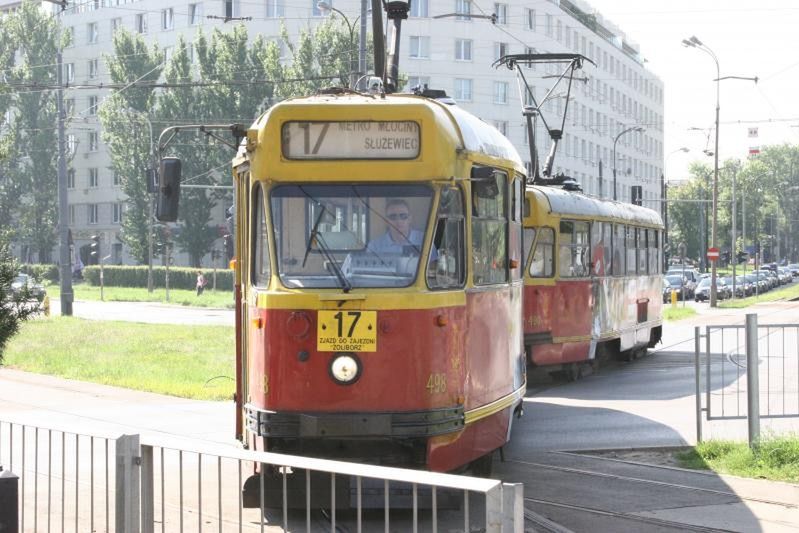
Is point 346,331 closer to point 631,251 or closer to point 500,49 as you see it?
point 631,251

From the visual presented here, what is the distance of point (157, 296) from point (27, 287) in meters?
53.5

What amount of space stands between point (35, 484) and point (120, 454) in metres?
1.61

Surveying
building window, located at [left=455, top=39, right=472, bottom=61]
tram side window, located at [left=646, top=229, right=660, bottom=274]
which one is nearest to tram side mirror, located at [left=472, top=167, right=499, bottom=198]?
tram side window, located at [left=646, top=229, right=660, bottom=274]

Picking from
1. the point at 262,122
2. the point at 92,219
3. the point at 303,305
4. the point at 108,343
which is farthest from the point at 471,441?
the point at 92,219

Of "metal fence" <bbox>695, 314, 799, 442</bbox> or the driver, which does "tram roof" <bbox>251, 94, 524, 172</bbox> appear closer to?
the driver

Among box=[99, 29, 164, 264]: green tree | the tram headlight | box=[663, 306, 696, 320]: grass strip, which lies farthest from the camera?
box=[99, 29, 164, 264]: green tree

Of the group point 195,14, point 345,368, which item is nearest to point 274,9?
point 195,14

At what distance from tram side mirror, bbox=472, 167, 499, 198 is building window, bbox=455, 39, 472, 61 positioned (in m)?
68.0

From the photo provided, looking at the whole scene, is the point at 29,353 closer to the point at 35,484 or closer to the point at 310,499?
the point at 35,484

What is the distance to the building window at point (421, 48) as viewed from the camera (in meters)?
75.8

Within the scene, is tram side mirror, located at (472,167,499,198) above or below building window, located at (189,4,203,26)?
below

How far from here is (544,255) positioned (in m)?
18.8

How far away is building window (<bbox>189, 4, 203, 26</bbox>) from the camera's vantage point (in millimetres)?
75188

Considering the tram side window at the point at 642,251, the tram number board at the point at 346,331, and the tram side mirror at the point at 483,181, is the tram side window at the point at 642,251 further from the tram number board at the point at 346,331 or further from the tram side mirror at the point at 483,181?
the tram number board at the point at 346,331
